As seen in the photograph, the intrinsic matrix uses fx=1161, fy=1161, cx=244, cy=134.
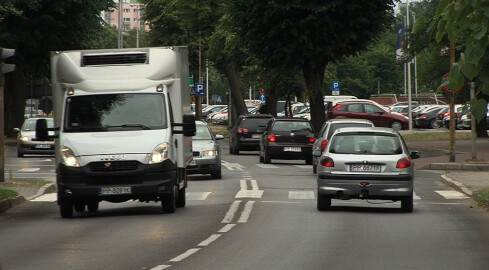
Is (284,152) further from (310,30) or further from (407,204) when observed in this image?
(407,204)

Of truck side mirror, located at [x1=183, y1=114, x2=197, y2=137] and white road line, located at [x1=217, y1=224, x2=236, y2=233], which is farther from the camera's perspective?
truck side mirror, located at [x1=183, y1=114, x2=197, y2=137]

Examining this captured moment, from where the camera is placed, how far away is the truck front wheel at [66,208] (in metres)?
19.4

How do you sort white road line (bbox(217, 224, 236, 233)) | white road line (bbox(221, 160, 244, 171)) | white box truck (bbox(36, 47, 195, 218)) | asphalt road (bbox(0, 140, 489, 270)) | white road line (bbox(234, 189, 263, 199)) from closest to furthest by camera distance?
asphalt road (bbox(0, 140, 489, 270)) → white road line (bbox(217, 224, 236, 233)) → white box truck (bbox(36, 47, 195, 218)) → white road line (bbox(234, 189, 263, 199)) → white road line (bbox(221, 160, 244, 171))

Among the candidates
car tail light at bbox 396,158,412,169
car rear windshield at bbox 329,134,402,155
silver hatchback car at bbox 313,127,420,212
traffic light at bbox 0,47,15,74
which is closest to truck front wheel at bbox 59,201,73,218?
silver hatchback car at bbox 313,127,420,212

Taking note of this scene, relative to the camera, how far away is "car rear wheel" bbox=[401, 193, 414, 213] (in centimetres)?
2000

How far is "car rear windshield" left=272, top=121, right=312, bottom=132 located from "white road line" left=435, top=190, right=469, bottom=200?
1221 cm

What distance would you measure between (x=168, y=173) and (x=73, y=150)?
160 cm

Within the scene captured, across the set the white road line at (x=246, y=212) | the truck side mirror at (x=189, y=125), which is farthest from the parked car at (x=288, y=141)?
the truck side mirror at (x=189, y=125)

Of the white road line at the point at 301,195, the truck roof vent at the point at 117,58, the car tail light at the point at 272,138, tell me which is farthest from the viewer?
the car tail light at the point at 272,138

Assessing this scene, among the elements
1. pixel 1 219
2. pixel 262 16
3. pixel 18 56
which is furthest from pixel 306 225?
pixel 18 56

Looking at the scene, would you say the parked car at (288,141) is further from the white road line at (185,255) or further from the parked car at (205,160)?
the white road line at (185,255)

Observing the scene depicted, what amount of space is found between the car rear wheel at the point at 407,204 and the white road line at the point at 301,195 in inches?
152

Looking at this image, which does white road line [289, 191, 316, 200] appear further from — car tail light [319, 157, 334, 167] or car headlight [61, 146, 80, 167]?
car headlight [61, 146, 80, 167]

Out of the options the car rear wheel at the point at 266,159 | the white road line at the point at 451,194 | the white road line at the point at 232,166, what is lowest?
the white road line at the point at 451,194
